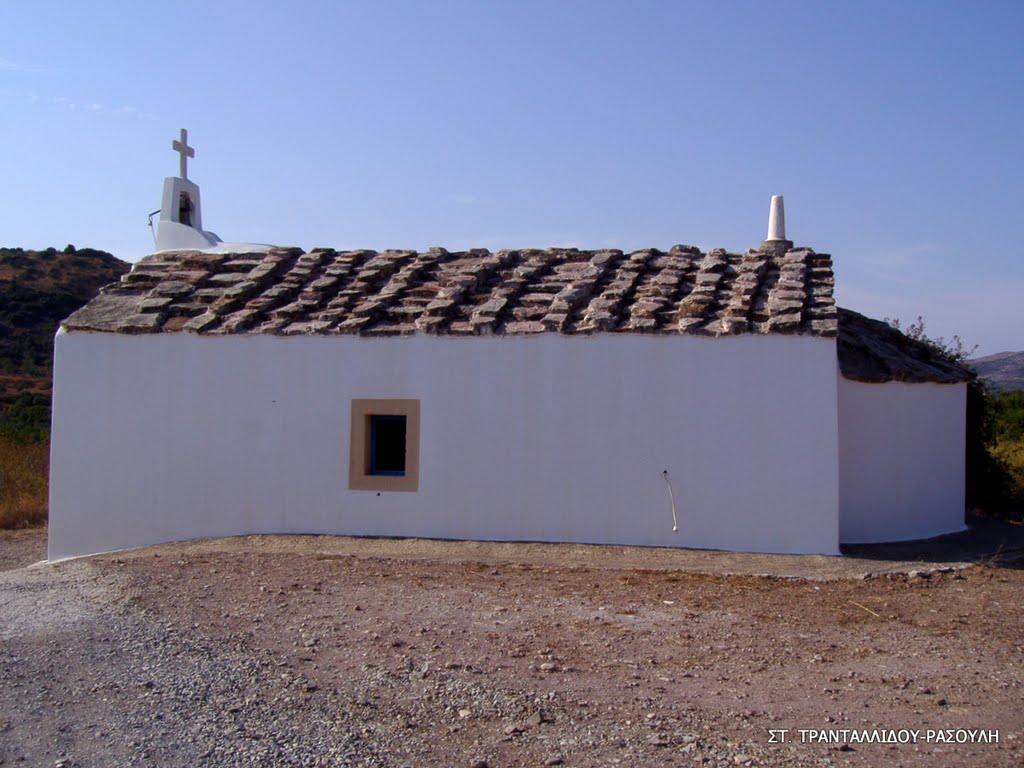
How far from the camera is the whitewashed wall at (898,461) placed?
10.2m

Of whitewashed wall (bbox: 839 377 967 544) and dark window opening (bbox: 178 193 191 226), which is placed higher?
dark window opening (bbox: 178 193 191 226)

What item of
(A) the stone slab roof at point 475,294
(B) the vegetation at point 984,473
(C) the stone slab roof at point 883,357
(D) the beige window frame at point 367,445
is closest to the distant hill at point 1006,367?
(B) the vegetation at point 984,473

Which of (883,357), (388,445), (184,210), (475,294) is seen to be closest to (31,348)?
(184,210)

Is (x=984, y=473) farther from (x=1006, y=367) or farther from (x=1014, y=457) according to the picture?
(x=1006, y=367)

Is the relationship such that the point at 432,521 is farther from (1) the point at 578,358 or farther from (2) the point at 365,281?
(2) the point at 365,281

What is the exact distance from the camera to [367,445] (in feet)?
33.8

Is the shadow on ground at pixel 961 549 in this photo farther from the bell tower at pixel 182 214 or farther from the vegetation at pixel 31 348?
the vegetation at pixel 31 348

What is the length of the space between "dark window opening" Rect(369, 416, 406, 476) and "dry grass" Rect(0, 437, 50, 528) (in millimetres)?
7785

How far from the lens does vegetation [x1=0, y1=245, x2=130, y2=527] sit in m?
16.2

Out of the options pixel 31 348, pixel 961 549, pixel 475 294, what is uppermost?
pixel 31 348

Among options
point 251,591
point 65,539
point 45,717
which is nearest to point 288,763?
point 45,717

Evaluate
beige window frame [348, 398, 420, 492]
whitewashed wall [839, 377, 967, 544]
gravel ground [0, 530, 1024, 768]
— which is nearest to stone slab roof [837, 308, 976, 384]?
whitewashed wall [839, 377, 967, 544]

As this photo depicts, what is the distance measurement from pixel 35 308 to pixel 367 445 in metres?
28.4

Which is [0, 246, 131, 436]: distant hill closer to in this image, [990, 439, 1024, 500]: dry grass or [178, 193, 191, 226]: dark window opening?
[178, 193, 191, 226]: dark window opening
